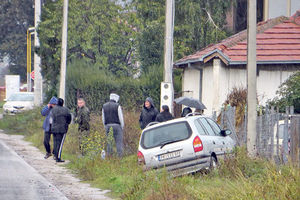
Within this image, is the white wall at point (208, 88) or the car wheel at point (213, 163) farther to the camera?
the white wall at point (208, 88)

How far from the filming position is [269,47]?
22.6m

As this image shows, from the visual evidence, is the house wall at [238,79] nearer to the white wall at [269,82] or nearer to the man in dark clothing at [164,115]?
the white wall at [269,82]

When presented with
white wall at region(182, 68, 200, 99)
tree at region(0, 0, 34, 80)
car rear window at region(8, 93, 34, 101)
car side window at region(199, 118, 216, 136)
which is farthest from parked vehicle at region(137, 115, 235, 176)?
tree at region(0, 0, 34, 80)

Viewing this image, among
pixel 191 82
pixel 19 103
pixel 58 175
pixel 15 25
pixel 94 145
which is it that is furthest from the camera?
pixel 15 25

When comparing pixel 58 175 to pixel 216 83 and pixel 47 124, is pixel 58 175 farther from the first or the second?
pixel 216 83

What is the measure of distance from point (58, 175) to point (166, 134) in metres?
3.37

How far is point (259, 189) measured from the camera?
9.09 meters

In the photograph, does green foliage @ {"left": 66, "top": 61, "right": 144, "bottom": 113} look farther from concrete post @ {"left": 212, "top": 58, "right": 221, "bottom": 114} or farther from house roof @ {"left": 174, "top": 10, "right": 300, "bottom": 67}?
concrete post @ {"left": 212, "top": 58, "right": 221, "bottom": 114}

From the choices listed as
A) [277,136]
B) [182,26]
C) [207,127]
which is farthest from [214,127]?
[182,26]

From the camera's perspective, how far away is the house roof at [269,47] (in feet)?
71.5

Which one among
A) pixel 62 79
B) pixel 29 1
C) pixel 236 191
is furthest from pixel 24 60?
pixel 236 191

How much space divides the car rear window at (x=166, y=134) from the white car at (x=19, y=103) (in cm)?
2132

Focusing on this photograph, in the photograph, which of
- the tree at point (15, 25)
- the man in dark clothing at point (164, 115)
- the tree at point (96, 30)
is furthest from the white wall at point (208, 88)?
the tree at point (15, 25)

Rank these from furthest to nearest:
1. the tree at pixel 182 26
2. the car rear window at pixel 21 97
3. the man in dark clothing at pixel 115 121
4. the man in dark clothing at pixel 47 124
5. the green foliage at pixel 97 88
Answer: the car rear window at pixel 21 97 < the tree at pixel 182 26 < the green foliage at pixel 97 88 < the man in dark clothing at pixel 47 124 < the man in dark clothing at pixel 115 121
